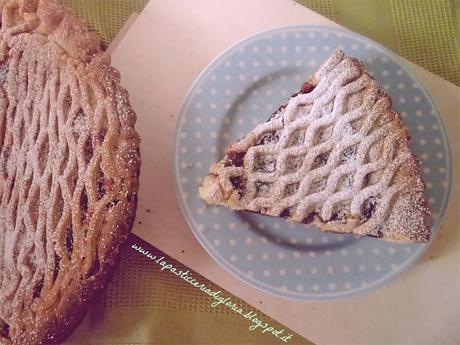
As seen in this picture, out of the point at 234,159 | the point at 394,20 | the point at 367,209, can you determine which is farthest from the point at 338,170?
the point at 394,20

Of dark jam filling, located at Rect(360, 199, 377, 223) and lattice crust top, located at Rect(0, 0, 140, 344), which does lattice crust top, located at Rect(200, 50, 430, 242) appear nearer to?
dark jam filling, located at Rect(360, 199, 377, 223)

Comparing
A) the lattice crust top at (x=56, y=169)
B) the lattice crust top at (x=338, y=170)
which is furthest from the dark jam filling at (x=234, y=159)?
the lattice crust top at (x=56, y=169)

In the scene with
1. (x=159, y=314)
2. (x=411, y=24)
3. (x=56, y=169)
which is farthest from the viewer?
(x=411, y=24)

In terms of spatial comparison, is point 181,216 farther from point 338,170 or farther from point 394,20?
point 394,20

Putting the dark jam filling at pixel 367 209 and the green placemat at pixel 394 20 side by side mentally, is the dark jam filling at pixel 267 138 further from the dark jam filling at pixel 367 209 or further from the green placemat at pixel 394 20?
the green placemat at pixel 394 20

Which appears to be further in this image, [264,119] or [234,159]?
[264,119]

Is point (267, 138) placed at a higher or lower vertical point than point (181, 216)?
higher

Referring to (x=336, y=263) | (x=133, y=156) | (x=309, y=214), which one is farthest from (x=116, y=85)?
(x=336, y=263)

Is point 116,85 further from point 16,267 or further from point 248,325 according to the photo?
point 248,325
